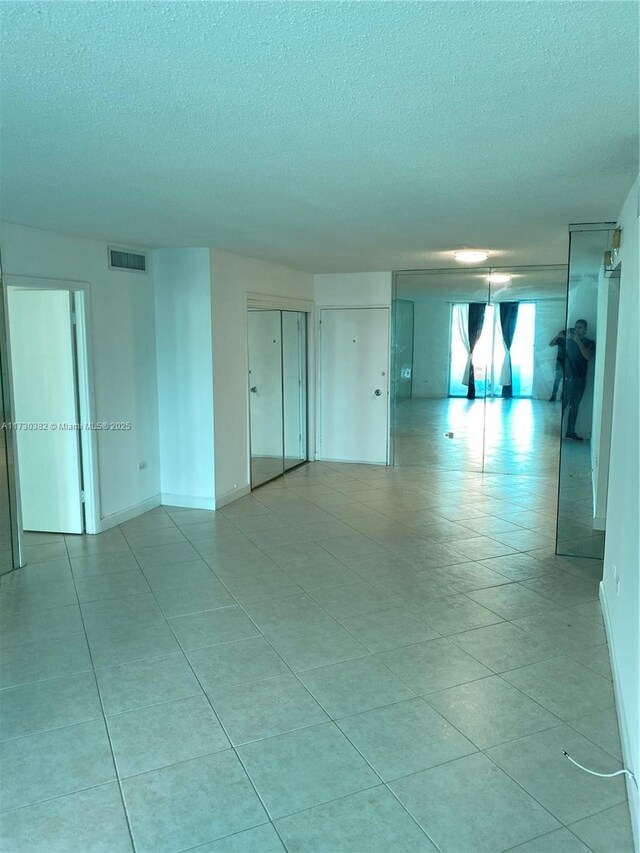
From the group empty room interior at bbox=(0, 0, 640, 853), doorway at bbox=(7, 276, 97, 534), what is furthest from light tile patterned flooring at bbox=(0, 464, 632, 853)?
doorway at bbox=(7, 276, 97, 534)

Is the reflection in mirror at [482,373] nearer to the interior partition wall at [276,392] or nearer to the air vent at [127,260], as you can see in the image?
the interior partition wall at [276,392]

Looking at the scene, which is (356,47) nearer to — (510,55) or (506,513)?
(510,55)

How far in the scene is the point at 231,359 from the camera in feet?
20.7

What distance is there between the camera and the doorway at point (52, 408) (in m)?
5.17

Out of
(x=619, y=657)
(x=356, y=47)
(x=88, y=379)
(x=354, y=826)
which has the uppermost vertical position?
(x=356, y=47)

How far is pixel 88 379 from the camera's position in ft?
17.1

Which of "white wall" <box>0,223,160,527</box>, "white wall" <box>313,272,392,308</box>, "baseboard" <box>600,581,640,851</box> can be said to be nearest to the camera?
"baseboard" <box>600,581,640,851</box>

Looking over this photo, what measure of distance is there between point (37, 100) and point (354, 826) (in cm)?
274

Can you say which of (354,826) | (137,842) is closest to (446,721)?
(354,826)

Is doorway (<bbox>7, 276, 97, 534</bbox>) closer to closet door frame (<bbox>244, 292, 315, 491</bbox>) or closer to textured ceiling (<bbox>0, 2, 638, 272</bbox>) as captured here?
textured ceiling (<bbox>0, 2, 638, 272</bbox>)

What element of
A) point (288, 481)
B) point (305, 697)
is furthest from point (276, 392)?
point (305, 697)

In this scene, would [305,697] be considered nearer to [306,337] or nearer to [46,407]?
[46,407]

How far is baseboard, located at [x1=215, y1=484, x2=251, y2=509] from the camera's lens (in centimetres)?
622

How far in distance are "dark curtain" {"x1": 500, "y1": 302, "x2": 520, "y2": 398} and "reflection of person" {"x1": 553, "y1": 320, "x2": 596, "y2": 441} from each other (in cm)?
341
